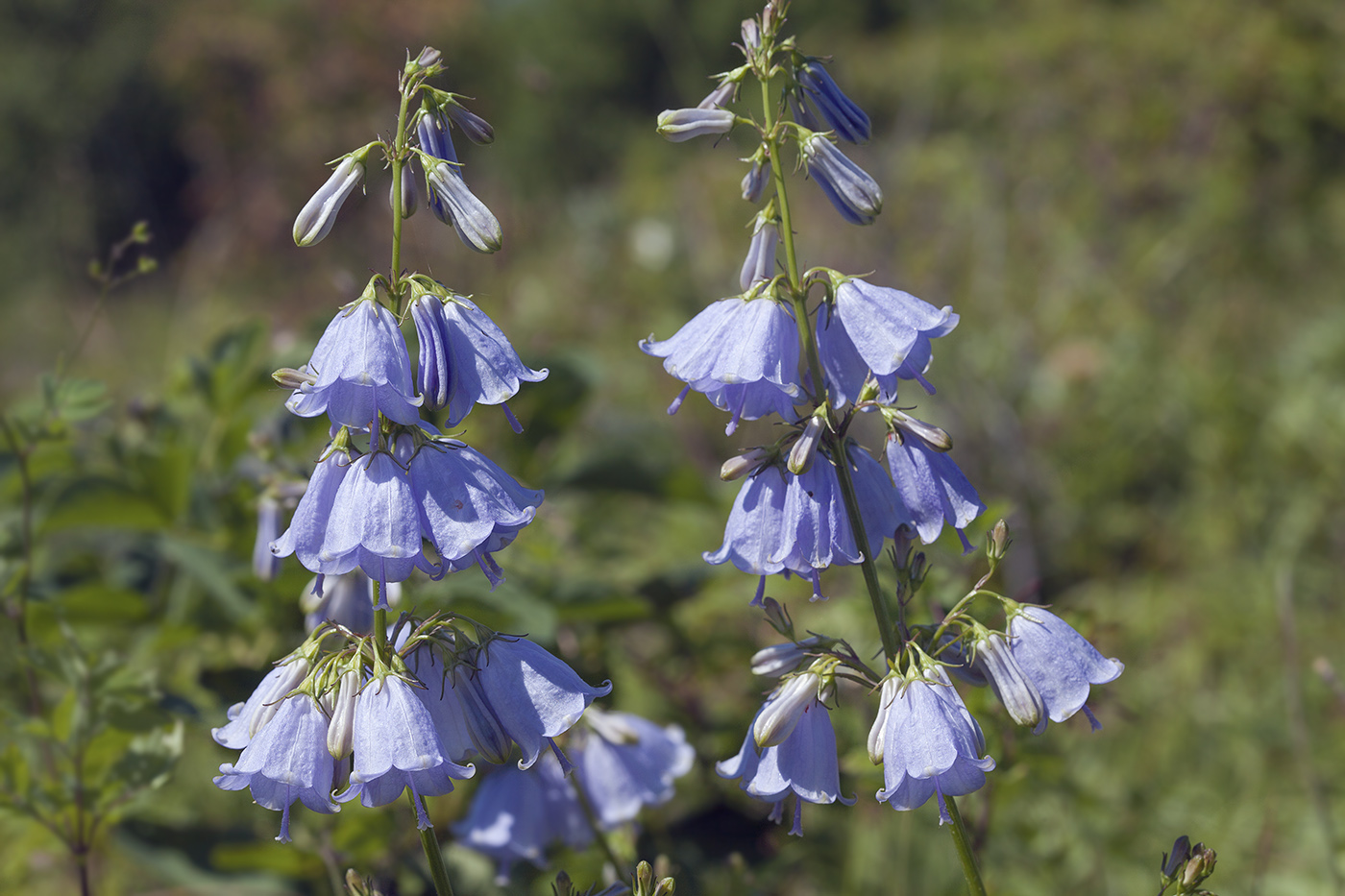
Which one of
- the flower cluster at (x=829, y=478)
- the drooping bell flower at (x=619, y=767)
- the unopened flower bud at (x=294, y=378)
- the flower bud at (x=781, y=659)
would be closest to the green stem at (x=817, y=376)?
the flower cluster at (x=829, y=478)

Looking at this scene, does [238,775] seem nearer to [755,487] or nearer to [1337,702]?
[755,487]

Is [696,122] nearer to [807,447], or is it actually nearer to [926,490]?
[807,447]

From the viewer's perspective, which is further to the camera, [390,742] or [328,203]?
[328,203]

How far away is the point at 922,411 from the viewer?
211 inches

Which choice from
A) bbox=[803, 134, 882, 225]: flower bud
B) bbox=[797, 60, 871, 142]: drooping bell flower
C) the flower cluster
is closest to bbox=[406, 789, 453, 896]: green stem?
the flower cluster

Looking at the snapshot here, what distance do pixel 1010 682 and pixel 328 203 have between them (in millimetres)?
1089

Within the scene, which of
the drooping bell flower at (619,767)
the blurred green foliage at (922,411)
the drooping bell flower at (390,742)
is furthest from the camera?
the blurred green foliage at (922,411)

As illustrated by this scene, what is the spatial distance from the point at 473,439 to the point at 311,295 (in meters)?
4.63

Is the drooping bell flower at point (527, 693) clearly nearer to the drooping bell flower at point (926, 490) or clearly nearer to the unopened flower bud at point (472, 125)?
the drooping bell flower at point (926, 490)

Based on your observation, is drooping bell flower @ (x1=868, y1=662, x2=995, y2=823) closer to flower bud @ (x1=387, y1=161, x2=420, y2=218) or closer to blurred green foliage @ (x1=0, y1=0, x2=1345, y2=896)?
blurred green foliage @ (x1=0, y1=0, x2=1345, y2=896)

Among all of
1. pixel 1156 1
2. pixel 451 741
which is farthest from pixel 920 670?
pixel 1156 1

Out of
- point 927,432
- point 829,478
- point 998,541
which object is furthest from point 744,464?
point 998,541

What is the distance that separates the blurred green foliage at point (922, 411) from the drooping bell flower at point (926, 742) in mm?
623

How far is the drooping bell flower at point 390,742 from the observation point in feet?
4.04
